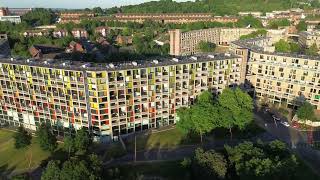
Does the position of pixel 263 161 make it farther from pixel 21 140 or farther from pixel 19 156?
pixel 19 156

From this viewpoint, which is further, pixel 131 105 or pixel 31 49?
pixel 31 49

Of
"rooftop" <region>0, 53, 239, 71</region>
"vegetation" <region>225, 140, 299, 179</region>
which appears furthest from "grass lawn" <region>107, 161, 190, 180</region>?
"rooftop" <region>0, 53, 239, 71</region>

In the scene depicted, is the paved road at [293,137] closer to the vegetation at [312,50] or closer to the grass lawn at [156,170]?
the grass lawn at [156,170]

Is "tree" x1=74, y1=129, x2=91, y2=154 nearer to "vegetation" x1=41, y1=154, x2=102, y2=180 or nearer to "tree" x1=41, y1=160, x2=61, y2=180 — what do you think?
"vegetation" x1=41, y1=154, x2=102, y2=180

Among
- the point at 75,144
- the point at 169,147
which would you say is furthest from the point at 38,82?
the point at 169,147

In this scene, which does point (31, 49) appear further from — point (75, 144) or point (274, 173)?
point (274, 173)

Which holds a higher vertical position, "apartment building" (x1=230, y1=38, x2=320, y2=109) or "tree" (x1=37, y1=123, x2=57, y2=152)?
"apartment building" (x1=230, y1=38, x2=320, y2=109)

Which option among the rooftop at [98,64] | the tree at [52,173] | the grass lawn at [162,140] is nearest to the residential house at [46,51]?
the rooftop at [98,64]
